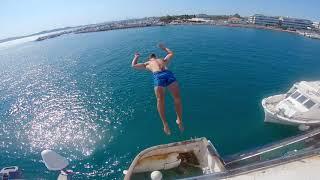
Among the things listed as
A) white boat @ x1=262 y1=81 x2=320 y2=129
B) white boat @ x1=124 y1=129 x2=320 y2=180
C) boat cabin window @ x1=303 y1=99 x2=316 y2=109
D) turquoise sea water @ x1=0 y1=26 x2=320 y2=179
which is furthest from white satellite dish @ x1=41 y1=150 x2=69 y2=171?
boat cabin window @ x1=303 y1=99 x2=316 y2=109

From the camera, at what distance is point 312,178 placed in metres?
13.7

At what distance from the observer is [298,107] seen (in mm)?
28672

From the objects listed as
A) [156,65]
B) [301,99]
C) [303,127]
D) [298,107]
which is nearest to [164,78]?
[156,65]

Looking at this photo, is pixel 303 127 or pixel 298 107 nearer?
pixel 303 127

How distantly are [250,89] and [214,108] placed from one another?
940cm

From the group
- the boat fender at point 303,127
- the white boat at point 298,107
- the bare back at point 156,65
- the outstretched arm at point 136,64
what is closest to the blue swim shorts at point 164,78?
the bare back at point 156,65

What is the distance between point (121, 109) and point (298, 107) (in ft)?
65.3

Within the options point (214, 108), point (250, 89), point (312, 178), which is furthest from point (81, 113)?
point (312, 178)

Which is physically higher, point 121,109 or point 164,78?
point 164,78

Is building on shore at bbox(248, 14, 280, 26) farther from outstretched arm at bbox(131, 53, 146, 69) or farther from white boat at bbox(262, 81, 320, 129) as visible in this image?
outstretched arm at bbox(131, 53, 146, 69)

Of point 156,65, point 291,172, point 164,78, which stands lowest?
point 291,172

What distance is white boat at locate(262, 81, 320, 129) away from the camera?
27.7 meters

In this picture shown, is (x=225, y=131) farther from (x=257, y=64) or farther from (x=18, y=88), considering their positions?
(x=18, y=88)

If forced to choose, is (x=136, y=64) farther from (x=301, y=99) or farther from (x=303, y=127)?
(x=301, y=99)
